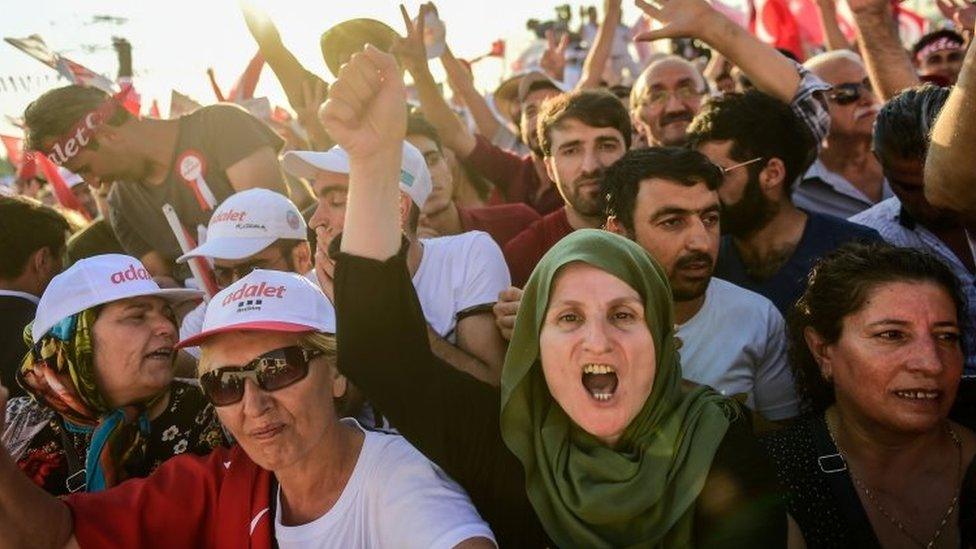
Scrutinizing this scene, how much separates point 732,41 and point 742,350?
157cm

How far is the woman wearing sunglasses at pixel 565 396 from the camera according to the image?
2205 millimetres

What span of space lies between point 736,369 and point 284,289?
4.61 ft

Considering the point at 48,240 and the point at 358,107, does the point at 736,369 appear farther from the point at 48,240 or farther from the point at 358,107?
the point at 48,240

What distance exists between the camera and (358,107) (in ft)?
7.22

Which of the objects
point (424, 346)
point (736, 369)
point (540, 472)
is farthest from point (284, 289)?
point (736, 369)

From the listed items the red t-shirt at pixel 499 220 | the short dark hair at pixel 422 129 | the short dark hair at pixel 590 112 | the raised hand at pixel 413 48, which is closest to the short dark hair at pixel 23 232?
the short dark hair at pixel 422 129

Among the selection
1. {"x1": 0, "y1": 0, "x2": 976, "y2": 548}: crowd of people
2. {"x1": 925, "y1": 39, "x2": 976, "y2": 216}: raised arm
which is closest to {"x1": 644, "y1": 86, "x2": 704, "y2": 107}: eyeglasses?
{"x1": 0, "y1": 0, "x2": 976, "y2": 548}: crowd of people

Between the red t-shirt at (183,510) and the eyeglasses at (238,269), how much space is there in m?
1.15

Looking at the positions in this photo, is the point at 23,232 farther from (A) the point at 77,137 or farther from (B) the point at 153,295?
(B) the point at 153,295

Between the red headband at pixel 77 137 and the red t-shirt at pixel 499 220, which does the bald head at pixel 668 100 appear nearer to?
the red t-shirt at pixel 499 220

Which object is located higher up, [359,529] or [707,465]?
[707,465]

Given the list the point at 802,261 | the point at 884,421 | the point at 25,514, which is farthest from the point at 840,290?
the point at 25,514

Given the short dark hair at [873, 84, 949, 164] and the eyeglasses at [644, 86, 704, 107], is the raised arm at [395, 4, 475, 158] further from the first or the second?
the short dark hair at [873, 84, 949, 164]

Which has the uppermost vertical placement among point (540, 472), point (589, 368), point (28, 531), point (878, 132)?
point (878, 132)
